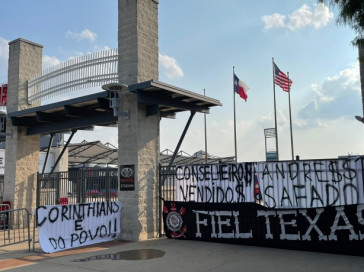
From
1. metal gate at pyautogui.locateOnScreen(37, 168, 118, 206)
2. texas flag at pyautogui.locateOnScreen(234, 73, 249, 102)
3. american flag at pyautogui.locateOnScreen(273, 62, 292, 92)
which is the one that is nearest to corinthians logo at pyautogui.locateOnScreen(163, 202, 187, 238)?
metal gate at pyautogui.locateOnScreen(37, 168, 118, 206)

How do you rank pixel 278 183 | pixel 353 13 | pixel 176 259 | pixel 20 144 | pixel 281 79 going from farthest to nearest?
pixel 281 79
pixel 20 144
pixel 278 183
pixel 176 259
pixel 353 13

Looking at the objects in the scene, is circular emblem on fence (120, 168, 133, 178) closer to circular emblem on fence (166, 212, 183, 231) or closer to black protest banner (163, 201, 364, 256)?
black protest banner (163, 201, 364, 256)

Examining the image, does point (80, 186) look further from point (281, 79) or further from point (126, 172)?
point (281, 79)

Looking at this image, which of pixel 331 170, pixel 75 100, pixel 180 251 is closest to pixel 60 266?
pixel 180 251

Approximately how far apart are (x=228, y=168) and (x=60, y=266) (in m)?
4.82

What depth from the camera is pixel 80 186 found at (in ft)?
41.9

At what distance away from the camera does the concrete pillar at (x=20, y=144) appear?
47.4 feet

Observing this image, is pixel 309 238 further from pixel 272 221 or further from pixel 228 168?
pixel 228 168

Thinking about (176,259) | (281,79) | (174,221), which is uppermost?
(281,79)

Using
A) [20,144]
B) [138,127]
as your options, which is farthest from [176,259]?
[20,144]

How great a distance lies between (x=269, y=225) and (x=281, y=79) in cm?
1943

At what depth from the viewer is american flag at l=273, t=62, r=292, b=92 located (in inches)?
1035

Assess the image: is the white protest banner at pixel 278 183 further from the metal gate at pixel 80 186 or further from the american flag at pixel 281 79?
the american flag at pixel 281 79

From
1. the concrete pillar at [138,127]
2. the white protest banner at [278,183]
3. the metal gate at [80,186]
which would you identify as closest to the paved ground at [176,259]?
the concrete pillar at [138,127]
